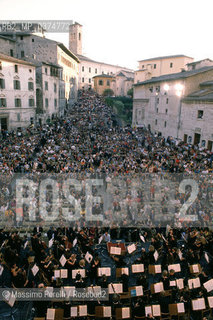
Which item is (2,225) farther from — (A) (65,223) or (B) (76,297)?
(B) (76,297)

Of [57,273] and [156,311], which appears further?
[57,273]

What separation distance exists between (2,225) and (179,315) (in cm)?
1018

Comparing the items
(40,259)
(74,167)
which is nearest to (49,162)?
(74,167)

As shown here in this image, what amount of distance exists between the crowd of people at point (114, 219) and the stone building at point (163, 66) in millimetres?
41646

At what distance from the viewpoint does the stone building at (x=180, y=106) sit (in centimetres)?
2920

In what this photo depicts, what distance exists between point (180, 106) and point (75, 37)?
7038 cm

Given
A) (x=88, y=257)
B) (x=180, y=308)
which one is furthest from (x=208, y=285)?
(x=88, y=257)

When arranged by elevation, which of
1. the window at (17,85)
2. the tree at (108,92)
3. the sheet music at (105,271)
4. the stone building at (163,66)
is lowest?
the sheet music at (105,271)

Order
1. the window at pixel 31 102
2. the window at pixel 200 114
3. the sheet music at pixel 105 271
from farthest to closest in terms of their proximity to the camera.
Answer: the window at pixel 31 102
the window at pixel 200 114
the sheet music at pixel 105 271

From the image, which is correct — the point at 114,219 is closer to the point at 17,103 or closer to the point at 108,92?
the point at 17,103

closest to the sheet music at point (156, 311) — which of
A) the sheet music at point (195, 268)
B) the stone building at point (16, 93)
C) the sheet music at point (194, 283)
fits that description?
the sheet music at point (194, 283)

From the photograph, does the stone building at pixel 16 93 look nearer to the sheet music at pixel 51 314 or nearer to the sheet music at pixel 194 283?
the sheet music at pixel 51 314

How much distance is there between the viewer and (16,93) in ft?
113

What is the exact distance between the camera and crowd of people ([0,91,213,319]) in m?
8.64
